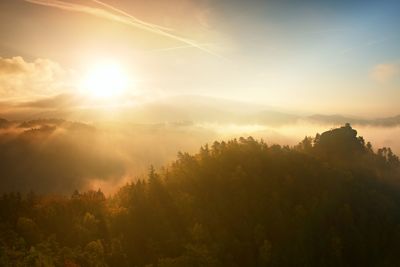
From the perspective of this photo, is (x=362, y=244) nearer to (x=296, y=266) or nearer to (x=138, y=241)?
(x=296, y=266)

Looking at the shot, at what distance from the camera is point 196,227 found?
15962 cm

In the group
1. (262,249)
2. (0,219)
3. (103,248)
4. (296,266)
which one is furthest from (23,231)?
(296,266)

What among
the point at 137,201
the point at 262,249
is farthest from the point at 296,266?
the point at 137,201

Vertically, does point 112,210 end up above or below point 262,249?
above

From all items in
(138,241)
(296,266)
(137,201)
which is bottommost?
(296,266)

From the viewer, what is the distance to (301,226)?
585ft

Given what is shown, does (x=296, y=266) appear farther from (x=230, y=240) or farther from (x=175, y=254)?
(x=175, y=254)

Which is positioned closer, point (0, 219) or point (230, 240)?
point (0, 219)

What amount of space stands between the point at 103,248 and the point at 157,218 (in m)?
30.0

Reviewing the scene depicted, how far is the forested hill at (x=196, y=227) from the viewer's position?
453 ft

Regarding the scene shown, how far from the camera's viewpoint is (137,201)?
17475cm

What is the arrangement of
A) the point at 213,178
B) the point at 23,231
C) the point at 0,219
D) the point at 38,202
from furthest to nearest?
1. the point at 213,178
2. the point at 38,202
3. the point at 0,219
4. the point at 23,231

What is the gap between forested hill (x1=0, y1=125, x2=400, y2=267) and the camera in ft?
453

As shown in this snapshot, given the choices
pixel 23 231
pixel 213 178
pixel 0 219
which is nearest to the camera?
pixel 23 231
